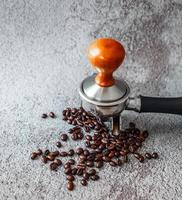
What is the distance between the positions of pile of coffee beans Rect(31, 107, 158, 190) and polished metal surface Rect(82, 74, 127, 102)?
0.34 feet

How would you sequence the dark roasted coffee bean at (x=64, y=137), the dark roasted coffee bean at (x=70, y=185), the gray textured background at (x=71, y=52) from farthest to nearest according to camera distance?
the gray textured background at (x=71, y=52) → the dark roasted coffee bean at (x=64, y=137) → the dark roasted coffee bean at (x=70, y=185)

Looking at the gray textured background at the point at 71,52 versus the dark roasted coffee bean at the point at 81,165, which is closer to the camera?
the dark roasted coffee bean at the point at 81,165

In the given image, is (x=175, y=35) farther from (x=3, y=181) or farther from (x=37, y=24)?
(x=3, y=181)

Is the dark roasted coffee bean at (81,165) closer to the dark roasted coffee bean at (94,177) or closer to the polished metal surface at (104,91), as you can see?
the dark roasted coffee bean at (94,177)

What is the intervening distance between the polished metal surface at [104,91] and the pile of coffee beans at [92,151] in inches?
4.1

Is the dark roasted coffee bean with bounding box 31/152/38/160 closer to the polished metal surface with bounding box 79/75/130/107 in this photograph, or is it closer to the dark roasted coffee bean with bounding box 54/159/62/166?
the dark roasted coffee bean with bounding box 54/159/62/166

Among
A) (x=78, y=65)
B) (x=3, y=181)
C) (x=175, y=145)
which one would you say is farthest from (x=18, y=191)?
(x=78, y=65)

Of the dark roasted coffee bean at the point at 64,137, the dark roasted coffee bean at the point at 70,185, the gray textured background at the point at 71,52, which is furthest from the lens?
the gray textured background at the point at 71,52

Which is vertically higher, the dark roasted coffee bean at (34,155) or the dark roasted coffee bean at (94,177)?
the dark roasted coffee bean at (34,155)

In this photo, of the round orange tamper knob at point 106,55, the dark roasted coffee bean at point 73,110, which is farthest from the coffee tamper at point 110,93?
the dark roasted coffee bean at point 73,110

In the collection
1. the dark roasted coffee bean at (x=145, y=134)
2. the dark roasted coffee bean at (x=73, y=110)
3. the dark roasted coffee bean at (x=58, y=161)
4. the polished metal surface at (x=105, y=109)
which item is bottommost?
the dark roasted coffee bean at (x=145, y=134)

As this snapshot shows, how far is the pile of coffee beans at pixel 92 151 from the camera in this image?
39.5 inches

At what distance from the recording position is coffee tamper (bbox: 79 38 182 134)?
98cm

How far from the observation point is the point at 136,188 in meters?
0.97
